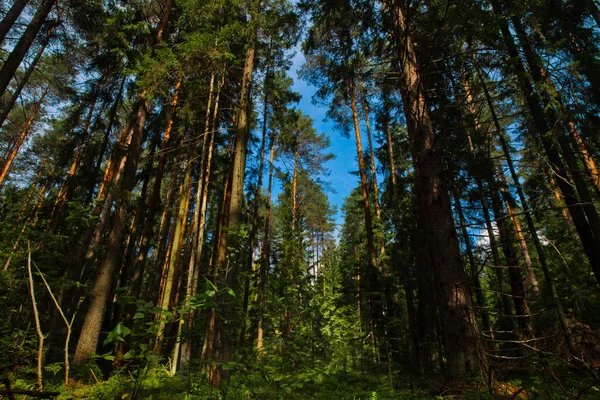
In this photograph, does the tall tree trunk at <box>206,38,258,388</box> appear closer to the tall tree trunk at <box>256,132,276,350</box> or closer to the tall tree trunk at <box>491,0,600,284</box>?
the tall tree trunk at <box>256,132,276,350</box>

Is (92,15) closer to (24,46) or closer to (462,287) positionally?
(24,46)

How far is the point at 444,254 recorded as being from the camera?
3303 millimetres

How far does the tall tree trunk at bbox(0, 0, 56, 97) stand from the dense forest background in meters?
0.05

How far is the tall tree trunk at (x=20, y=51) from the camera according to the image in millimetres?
6510

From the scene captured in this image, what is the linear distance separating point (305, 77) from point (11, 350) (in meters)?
11.9

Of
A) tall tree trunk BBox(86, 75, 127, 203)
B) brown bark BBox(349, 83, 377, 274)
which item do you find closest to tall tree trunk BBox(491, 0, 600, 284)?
brown bark BBox(349, 83, 377, 274)

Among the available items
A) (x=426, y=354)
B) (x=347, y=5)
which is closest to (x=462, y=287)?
(x=347, y=5)

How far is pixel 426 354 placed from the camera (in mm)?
11039

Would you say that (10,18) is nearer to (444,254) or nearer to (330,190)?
(444,254)

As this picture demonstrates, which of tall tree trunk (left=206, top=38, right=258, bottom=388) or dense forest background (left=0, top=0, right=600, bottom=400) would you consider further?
tall tree trunk (left=206, top=38, right=258, bottom=388)

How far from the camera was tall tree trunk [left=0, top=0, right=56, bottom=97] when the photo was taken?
651 cm

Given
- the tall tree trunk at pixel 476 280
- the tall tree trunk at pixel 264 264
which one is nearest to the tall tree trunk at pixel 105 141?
the tall tree trunk at pixel 264 264

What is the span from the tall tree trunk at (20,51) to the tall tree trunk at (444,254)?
28.5 feet

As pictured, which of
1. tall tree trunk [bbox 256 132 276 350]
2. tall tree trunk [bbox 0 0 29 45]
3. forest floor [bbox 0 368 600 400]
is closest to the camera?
forest floor [bbox 0 368 600 400]
